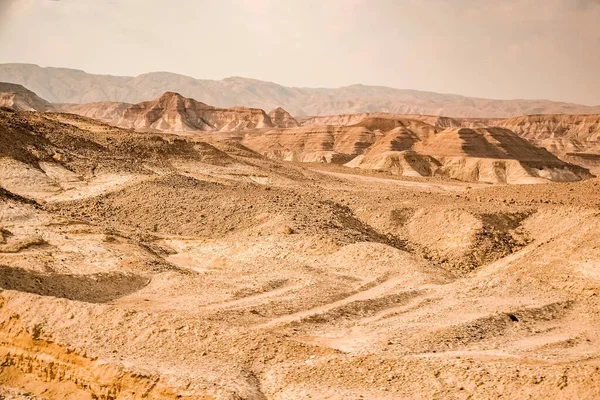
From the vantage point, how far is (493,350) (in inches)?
437

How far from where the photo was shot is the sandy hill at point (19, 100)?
105875mm

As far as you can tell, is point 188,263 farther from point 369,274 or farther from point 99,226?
point 369,274

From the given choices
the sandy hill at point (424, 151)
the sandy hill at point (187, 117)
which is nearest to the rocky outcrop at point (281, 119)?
the sandy hill at point (187, 117)

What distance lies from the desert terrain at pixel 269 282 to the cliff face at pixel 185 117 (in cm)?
7886

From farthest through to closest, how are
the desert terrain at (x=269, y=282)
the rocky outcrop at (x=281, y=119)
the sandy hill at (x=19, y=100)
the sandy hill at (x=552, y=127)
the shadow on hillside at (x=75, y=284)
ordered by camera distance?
Answer: the rocky outcrop at (x=281, y=119) < the sandy hill at (x=19, y=100) < the sandy hill at (x=552, y=127) < the shadow on hillside at (x=75, y=284) < the desert terrain at (x=269, y=282)

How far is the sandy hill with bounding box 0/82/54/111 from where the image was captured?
106 metres

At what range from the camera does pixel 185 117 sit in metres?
118

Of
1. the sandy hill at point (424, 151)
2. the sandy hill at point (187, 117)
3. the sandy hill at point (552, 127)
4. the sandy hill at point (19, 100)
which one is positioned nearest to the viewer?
the sandy hill at point (424, 151)

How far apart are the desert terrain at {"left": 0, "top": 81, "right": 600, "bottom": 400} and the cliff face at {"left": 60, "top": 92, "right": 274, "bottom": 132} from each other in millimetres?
78856

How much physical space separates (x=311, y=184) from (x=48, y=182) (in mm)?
14633

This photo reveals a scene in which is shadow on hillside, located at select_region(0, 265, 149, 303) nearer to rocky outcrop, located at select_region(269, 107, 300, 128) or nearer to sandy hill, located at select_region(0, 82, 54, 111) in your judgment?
sandy hill, located at select_region(0, 82, 54, 111)

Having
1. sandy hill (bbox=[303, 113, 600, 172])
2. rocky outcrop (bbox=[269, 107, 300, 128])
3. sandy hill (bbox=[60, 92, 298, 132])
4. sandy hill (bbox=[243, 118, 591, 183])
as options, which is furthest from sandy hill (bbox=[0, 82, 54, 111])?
sandy hill (bbox=[303, 113, 600, 172])

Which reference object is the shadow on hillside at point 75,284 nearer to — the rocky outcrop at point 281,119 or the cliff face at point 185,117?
the cliff face at point 185,117

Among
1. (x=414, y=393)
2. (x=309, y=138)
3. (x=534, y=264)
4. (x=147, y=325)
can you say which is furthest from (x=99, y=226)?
(x=309, y=138)
